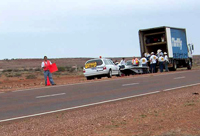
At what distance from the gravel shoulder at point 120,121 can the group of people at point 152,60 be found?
2197 centimetres

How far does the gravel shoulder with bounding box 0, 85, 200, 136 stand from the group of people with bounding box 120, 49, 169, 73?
22.0 meters

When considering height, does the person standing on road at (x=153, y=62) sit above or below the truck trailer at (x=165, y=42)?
below

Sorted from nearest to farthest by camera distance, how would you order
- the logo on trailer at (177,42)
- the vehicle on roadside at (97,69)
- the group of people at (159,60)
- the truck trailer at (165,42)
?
the vehicle on roadside at (97,69) → the group of people at (159,60) → the truck trailer at (165,42) → the logo on trailer at (177,42)

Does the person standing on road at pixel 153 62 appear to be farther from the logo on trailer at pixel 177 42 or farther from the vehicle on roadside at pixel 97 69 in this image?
the vehicle on roadside at pixel 97 69

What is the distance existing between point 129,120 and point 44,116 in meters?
2.82

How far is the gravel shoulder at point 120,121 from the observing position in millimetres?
9117

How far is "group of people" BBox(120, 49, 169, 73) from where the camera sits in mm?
36469

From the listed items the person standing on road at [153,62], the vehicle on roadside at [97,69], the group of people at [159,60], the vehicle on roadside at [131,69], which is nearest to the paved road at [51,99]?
the vehicle on roadside at [97,69]

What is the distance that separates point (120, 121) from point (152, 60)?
26.4 metres

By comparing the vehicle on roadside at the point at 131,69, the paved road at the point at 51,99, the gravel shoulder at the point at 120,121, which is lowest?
the gravel shoulder at the point at 120,121

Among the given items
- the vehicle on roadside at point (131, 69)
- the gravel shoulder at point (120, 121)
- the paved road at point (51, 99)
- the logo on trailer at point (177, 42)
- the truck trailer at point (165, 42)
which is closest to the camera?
the gravel shoulder at point (120, 121)

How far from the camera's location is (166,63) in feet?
124

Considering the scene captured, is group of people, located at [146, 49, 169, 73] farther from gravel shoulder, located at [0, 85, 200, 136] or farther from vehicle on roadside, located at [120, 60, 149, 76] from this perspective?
gravel shoulder, located at [0, 85, 200, 136]

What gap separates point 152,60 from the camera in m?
36.6
